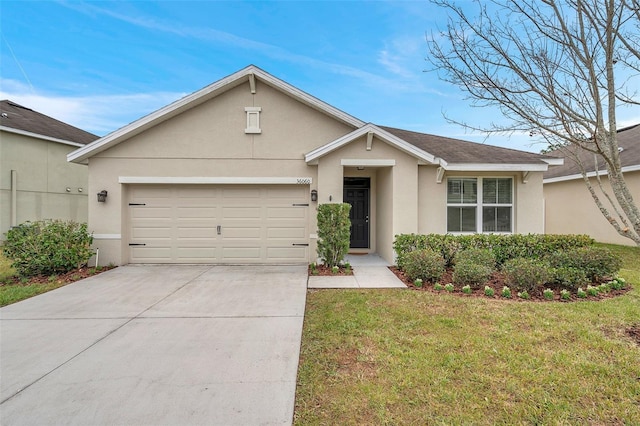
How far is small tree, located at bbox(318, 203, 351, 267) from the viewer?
7.57 metres

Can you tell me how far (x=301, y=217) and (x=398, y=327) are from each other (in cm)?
513

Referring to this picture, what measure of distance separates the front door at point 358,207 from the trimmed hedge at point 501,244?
→ 2.71 metres

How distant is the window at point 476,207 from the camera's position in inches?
349

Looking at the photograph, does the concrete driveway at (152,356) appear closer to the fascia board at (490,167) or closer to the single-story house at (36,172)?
the fascia board at (490,167)

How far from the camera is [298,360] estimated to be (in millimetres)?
3332

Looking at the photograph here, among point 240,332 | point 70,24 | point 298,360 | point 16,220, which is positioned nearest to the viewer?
point 298,360

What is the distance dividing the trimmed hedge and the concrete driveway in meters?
3.19

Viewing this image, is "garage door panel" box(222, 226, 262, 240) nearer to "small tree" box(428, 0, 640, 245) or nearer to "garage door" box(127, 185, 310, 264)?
"garage door" box(127, 185, 310, 264)

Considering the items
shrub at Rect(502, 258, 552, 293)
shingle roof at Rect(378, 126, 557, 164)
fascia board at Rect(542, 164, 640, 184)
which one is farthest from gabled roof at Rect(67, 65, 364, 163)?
A: fascia board at Rect(542, 164, 640, 184)

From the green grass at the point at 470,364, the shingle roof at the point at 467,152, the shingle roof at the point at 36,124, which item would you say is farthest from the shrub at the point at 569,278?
the shingle roof at the point at 36,124

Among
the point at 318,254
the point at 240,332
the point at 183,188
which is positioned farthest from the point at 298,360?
the point at 183,188

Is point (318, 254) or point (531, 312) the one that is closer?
point (531, 312)

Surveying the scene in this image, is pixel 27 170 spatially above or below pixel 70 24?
below

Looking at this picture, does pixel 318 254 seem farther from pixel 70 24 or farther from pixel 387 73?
pixel 70 24
